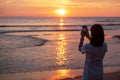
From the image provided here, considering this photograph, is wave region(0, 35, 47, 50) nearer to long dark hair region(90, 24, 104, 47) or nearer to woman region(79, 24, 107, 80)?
woman region(79, 24, 107, 80)

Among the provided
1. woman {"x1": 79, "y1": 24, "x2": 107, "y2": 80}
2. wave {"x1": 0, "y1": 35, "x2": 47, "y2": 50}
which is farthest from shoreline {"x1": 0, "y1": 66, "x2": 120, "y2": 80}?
wave {"x1": 0, "y1": 35, "x2": 47, "y2": 50}

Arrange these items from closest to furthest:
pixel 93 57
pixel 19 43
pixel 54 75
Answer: pixel 93 57 → pixel 54 75 → pixel 19 43

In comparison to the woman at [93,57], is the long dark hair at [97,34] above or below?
above

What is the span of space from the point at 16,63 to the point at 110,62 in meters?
4.54

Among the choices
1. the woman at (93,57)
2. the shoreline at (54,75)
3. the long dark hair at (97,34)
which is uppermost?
the long dark hair at (97,34)

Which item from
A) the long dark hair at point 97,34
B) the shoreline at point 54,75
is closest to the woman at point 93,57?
the long dark hair at point 97,34

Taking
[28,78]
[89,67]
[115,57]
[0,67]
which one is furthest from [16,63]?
[89,67]

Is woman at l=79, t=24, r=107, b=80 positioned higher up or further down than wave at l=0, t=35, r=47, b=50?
further down

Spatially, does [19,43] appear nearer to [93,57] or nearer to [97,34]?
[93,57]

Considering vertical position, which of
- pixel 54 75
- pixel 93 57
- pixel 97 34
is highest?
pixel 97 34

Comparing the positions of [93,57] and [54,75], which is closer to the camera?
[93,57]

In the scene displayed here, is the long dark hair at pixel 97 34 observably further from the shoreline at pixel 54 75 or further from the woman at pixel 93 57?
the shoreline at pixel 54 75

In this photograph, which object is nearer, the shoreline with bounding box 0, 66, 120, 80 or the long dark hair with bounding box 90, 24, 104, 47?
the long dark hair with bounding box 90, 24, 104, 47

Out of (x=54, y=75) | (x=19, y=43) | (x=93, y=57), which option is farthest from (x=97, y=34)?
(x=19, y=43)
